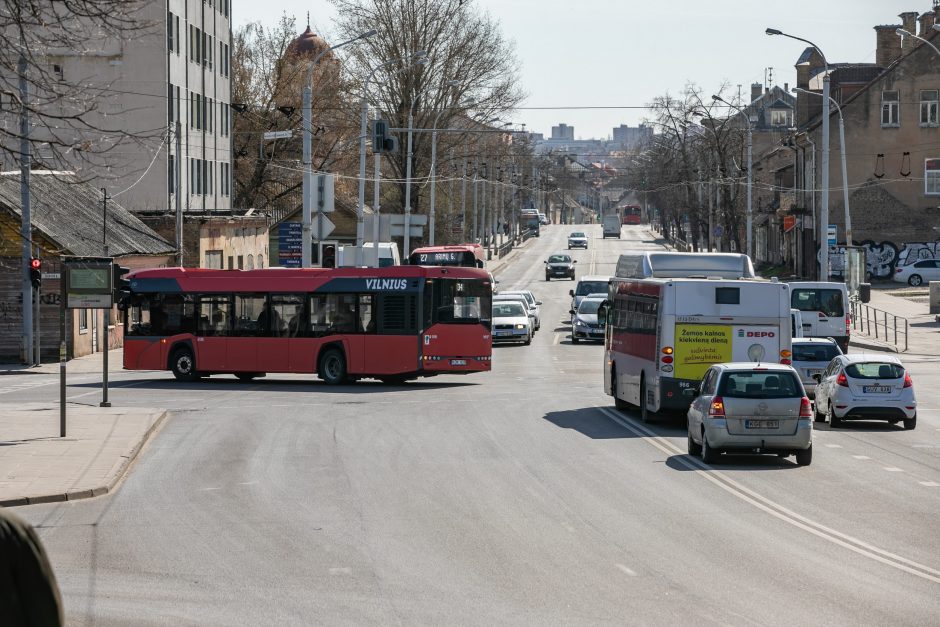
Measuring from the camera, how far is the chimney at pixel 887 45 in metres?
78.9

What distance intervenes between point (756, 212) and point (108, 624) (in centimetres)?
9568

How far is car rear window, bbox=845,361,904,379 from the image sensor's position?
25812mm

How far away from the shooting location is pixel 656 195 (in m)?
150

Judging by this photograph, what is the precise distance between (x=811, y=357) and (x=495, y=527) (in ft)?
63.4

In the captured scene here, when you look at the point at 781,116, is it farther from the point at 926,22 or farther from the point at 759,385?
the point at 759,385

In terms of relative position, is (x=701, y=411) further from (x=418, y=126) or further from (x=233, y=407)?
→ (x=418, y=126)

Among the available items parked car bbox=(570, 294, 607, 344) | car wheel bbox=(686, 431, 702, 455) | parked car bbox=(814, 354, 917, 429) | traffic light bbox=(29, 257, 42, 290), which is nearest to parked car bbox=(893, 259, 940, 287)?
parked car bbox=(570, 294, 607, 344)

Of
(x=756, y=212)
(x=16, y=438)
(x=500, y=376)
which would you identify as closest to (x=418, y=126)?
(x=756, y=212)

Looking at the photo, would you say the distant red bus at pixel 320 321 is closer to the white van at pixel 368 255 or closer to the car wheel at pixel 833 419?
the white van at pixel 368 255

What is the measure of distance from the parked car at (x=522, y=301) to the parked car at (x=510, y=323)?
0.38 metres

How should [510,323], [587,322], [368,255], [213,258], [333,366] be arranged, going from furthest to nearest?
1. [213,258]
2. [368,255]
3. [587,322]
4. [510,323]
5. [333,366]

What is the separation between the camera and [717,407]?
2019 centimetres

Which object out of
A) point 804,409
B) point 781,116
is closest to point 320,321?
point 804,409

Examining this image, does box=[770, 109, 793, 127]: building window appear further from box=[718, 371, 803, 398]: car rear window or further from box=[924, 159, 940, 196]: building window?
box=[718, 371, 803, 398]: car rear window
